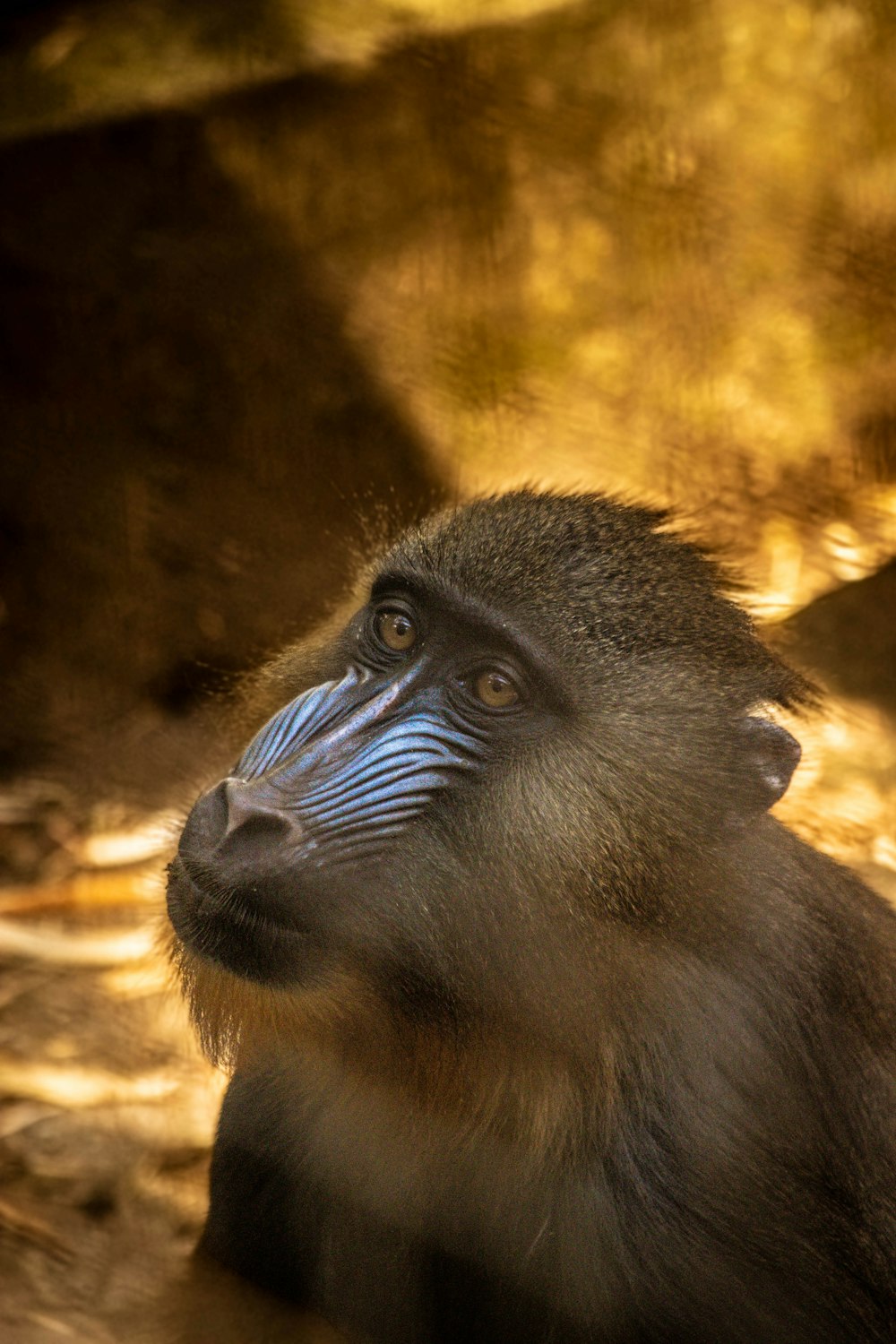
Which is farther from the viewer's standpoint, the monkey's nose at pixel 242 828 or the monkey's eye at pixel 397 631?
the monkey's eye at pixel 397 631

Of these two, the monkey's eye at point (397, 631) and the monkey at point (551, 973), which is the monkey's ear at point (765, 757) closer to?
the monkey at point (551, 973)

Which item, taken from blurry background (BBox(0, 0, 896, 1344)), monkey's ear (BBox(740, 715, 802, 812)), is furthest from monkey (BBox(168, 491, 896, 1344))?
blurry background (BBox(0, 0, 896, 1344))

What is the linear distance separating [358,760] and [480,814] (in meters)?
0.23

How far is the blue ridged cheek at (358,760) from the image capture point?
2.42 m

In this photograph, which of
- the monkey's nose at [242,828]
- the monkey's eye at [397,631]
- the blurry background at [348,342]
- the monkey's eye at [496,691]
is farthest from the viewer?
the blurry background at [348,342]

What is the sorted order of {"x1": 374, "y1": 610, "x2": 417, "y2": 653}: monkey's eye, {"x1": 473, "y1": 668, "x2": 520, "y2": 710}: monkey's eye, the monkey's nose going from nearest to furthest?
the monkey's nose → {"x1": 473, "y1": 668, "x2": 520, "y2": 710}: monkey's eye → {"x1": 374, "y1": 610, "x2": 417, "y2": 653}: monkey's eye

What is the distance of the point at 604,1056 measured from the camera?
8.38 feet

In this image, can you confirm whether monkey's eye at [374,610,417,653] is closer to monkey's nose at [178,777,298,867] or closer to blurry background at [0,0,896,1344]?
monkey's nose at [178,777,298,867]

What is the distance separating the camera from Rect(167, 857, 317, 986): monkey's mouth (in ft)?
7.88

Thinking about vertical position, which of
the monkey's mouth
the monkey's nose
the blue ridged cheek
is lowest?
the monkey's mouth

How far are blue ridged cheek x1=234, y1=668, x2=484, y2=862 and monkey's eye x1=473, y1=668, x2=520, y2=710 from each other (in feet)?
0.22

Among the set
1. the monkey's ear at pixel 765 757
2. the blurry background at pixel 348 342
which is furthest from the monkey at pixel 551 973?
the blurry background at pixel 348 342

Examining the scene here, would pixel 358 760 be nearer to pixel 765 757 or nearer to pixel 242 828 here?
pixel 242 828

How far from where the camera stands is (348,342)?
5.23 m
